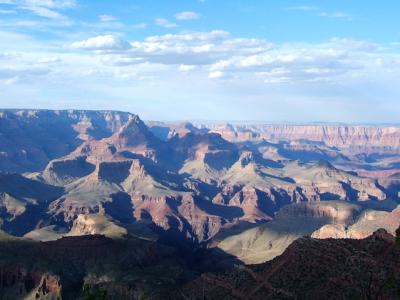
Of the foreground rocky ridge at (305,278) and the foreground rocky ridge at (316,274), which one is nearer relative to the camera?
the foreground rocky ridge at (305,278)

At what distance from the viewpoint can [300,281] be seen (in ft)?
385

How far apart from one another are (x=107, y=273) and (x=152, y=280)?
101 feet

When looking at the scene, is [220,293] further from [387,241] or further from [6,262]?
[6,262]

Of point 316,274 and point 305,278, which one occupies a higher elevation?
point 316,274

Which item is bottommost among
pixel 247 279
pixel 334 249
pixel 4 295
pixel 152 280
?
pixel 4 295

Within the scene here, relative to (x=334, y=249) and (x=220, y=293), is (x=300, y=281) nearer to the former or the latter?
(x=334, y=249)

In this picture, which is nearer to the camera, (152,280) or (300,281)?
(300,281)

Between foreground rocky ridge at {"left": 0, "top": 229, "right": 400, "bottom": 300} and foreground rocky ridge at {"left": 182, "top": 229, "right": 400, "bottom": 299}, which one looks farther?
foreground rocky ridge at {"left": 182, "top": 229, "right": 400, "bottom": 299}

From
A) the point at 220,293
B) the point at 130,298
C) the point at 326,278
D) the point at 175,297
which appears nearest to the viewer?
the point at 326,278

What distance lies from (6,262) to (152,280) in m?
53.7

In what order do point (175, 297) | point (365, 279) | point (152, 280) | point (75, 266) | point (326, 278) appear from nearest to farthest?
1. point (365, 279)
2. point (326, 278)
3. point (175, 297)
4. point (152, 280)
5. point (75, 266)

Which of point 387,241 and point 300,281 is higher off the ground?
point 387,241

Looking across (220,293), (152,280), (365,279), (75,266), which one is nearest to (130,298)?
(152,280)

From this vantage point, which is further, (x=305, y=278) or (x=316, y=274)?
(x=305, y=278)
